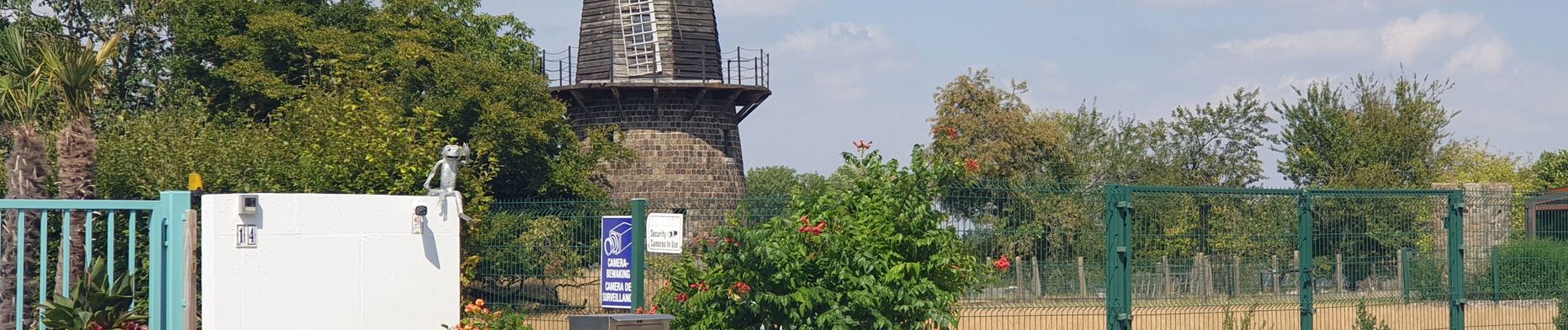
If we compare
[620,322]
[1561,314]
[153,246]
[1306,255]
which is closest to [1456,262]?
[1561,314]

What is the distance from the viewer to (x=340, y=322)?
12.7 meters

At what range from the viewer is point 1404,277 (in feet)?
49.8

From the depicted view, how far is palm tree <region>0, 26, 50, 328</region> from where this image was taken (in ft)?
50.8

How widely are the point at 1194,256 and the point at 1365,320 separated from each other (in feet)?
6.88

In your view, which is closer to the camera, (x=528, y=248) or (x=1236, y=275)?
(x=1236, y=275)

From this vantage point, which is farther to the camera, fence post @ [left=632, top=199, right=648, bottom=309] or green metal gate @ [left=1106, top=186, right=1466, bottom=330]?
fence post @ [left=632, top=199, right=648, bottom=309]

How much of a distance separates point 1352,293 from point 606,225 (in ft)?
22.8

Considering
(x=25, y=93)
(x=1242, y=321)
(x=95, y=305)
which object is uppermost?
(x=25, y=93)

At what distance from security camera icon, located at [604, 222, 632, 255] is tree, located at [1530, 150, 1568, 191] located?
46268 mm

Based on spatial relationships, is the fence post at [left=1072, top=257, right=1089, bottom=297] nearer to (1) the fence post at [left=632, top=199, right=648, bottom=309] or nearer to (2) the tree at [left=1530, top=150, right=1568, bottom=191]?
(1) the fence post at [left=632, top=199, right=648, bottom=309]

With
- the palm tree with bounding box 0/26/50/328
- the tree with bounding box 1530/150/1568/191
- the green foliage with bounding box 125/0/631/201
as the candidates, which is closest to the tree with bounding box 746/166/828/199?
the tree with bounding box 1530/150/1568/191

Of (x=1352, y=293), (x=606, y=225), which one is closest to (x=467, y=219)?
(x=606, y=225)

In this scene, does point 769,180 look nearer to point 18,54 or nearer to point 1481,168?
point 1481,168

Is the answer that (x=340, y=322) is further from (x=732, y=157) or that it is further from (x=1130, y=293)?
(x=732, y=157)
